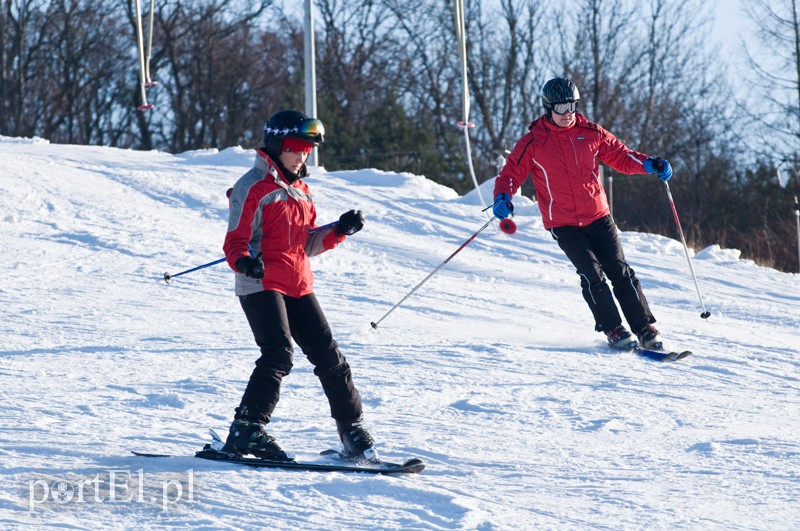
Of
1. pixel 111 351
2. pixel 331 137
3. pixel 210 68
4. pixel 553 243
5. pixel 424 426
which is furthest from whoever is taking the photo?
pixel 210 68

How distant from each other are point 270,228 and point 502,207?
2557mm

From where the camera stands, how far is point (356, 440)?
4.28 m

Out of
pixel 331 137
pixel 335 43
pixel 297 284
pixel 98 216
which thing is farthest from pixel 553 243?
pixel 335 43

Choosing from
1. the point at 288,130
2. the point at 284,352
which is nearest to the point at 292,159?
the point at 288,130

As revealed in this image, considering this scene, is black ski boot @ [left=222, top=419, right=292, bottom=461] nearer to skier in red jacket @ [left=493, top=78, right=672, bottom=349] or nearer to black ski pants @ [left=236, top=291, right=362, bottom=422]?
black ski pants @ [left=236, top=291, right=362, bottom=422]

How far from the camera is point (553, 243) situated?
1144cm

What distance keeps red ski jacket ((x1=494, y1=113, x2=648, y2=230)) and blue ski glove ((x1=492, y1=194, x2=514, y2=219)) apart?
81 millimetres

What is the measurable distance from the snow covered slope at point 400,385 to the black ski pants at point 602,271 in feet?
0.93

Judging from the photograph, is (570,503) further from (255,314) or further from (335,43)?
(335,43)

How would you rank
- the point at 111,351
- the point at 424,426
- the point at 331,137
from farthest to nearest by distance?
the point at 331,137 → the point at 111,351 → the point at 424,426

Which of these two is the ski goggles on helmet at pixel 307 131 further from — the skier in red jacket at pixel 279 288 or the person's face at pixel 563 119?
the person's face at pixel 563 119

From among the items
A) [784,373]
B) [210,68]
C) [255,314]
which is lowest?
[784,373]

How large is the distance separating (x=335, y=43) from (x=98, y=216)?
1093 inches

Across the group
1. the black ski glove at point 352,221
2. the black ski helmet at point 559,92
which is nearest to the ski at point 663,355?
the black ski helmet at point 559,92
